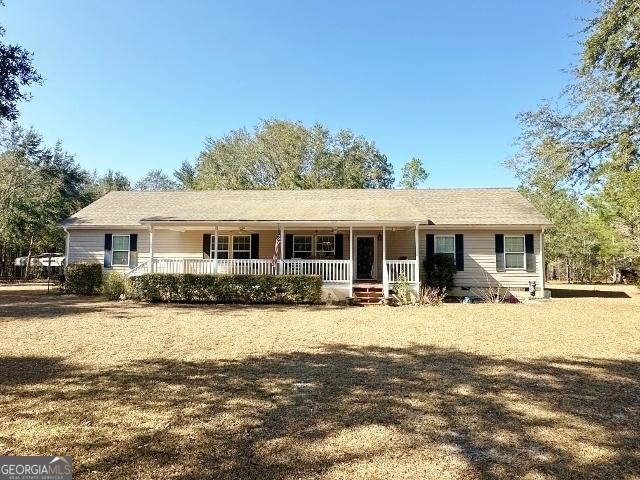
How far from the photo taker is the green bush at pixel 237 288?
1337 cm

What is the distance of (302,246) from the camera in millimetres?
16812

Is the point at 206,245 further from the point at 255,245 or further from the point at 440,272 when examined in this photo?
the point at 440,272

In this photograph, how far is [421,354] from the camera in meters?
6.67

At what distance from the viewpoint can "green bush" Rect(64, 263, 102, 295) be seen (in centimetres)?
1599

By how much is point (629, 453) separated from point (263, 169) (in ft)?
108

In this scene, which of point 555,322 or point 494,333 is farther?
point 555,322

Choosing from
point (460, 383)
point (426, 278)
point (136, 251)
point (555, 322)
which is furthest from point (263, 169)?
point (460, 383)

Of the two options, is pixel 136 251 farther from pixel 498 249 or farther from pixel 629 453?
pixel 629 453

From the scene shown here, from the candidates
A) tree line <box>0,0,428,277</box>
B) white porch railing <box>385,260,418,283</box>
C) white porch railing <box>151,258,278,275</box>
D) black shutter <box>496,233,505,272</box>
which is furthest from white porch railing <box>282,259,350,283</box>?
tree line <box>0,0,428,277</box>

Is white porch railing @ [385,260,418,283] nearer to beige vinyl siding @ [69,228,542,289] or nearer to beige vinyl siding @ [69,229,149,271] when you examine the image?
beige vinyl siding @ [69,228,542,289]

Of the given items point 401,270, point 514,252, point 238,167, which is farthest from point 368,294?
point 238,167

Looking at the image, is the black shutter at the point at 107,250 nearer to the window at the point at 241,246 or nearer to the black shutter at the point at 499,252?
the window at the point at 241,246

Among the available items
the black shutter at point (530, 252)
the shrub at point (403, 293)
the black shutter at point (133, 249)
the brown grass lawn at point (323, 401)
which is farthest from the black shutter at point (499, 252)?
the black shutter at point (133, 249)

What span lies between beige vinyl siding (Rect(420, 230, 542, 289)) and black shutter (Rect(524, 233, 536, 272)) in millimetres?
107
